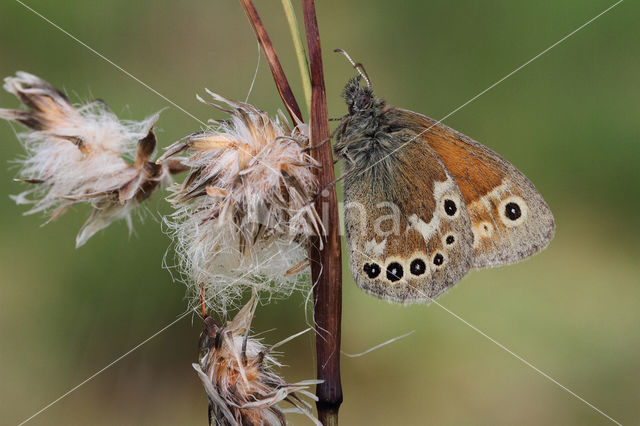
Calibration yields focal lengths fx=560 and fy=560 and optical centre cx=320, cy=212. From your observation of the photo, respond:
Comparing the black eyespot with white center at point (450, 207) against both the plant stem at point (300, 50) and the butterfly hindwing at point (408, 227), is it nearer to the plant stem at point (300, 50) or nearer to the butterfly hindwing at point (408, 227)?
the butterfly hindwing at point (408, 227)

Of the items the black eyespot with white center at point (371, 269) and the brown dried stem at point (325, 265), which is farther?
the black eyespot with white center at point (371, 269)

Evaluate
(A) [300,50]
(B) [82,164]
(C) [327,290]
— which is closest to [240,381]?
(C) [327,290]

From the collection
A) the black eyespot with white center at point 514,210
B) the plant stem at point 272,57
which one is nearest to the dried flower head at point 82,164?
the plant stem at point 272,57

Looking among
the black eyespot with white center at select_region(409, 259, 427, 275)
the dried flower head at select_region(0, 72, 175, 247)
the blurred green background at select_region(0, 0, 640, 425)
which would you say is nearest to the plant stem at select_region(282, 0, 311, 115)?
the dried flower head at select_region(0, 72, 175, 247)

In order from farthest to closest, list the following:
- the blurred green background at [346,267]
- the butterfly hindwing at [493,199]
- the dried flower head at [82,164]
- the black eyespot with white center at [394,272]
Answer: the blurred green background at [346,267] < the butterfly hindwing at [493,199] < the black eyespot with white center at [394,272] < the dried flower head at [82,164]

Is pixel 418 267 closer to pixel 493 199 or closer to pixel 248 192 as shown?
pixel 493 199

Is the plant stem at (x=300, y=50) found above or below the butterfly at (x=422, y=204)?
above

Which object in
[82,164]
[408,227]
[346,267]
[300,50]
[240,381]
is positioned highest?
[300,50]

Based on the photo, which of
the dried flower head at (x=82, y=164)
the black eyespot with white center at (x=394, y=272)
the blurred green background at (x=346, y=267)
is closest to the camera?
the dried flower head at (x=82, y=164)
